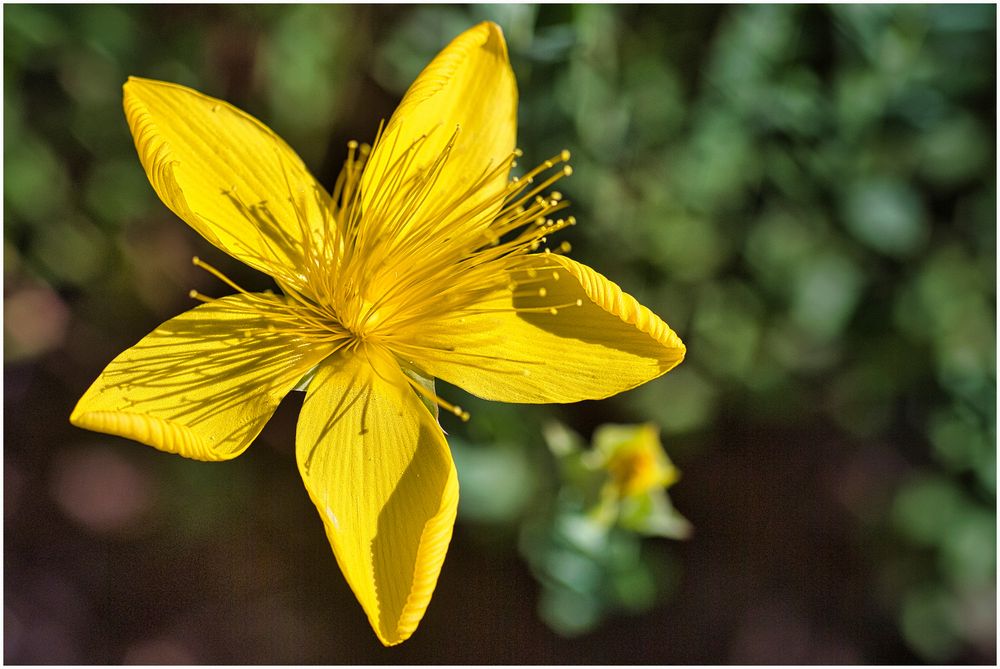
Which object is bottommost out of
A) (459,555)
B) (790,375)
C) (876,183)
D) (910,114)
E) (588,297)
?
(459,555)

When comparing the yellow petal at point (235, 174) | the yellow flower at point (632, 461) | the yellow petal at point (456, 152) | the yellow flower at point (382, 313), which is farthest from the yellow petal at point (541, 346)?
the yellow flower at point (632, 461)

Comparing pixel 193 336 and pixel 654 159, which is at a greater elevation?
pixel 654 159

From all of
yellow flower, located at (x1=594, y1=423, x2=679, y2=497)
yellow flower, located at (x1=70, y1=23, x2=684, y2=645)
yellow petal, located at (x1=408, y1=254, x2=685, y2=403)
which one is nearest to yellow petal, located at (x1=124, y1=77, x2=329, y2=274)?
yellow flower, located at (x1=70, y1=23, x2=684, y2=645)

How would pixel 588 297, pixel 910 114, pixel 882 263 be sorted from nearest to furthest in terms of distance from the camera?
pixel 588 297 < pixel 910 114 < pixel 882 263

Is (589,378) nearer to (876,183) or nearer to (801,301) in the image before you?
(801,301)

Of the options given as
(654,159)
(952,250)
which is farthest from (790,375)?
(654,159)

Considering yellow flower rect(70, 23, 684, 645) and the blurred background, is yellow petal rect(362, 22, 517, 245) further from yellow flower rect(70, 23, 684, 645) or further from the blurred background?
the blurred background

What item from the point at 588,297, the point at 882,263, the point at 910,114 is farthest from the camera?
the point at 882,263

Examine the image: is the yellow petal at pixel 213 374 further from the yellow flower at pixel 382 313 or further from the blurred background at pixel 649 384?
the blurred background at pixel 649 384

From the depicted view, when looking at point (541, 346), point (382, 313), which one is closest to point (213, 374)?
point (382, 313)
